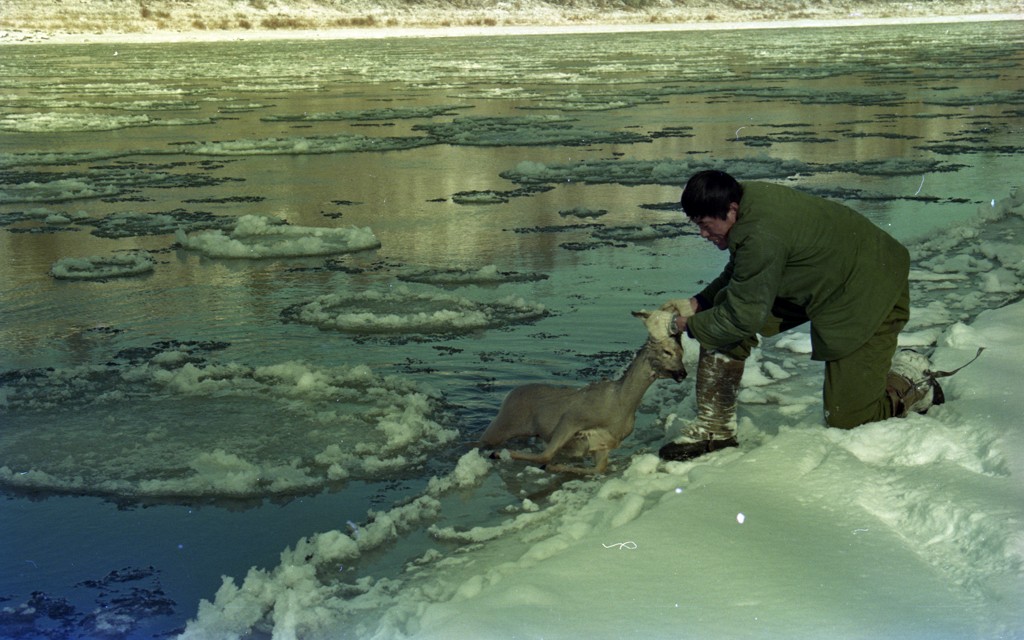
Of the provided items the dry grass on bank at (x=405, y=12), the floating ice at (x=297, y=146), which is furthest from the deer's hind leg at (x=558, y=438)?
the dry grass on bank at (x=405, y=12)

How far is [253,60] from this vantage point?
149 ft

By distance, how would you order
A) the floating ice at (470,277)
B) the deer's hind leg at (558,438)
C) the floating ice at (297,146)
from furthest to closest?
the floating ice at (297,146) < the floating ice at (470,277) < the deer's hind leg at (558,438)

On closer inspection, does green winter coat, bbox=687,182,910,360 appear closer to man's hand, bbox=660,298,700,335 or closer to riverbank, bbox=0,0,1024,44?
man's hand, bbox=660,298,700,335

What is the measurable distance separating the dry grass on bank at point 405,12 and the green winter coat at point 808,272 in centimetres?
6411

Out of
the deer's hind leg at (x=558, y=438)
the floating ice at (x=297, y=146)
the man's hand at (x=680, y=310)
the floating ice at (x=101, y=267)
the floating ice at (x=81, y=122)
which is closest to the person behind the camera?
the man's hand at (x=680, y=310)

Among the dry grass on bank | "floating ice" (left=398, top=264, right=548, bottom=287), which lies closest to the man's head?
"floating ice" (left=398, top=264, right=548, bottom=287)

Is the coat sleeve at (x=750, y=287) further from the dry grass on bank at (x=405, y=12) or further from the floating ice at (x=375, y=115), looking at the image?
the dry grass on bank at (x=405, y=12)

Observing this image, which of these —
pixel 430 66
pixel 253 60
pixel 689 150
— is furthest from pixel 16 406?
pixel 253 60

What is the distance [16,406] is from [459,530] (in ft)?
9.55

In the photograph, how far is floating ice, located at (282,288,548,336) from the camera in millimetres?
7727

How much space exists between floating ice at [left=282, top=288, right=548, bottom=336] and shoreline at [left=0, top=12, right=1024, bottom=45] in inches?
2197

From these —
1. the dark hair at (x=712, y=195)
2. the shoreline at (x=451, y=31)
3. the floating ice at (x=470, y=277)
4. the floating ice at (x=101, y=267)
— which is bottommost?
the floating ice at (x=101, y=267)

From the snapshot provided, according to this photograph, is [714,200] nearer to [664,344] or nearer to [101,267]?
[664,344]

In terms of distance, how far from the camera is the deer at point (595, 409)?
4965 millimetres
